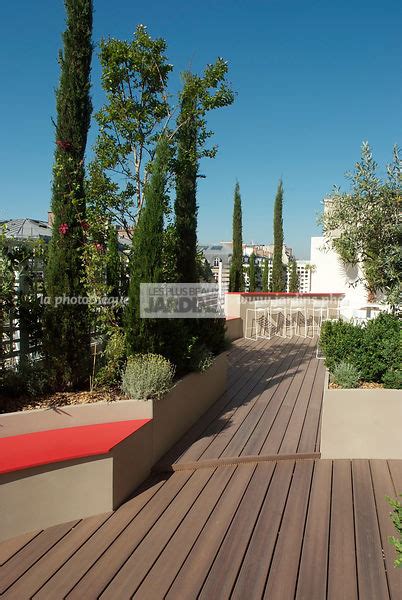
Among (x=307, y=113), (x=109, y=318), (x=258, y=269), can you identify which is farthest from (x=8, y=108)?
(x=258, y=269)

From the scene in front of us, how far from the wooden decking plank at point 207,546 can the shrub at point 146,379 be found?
1027 mm

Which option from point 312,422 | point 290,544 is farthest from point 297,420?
point 290,544

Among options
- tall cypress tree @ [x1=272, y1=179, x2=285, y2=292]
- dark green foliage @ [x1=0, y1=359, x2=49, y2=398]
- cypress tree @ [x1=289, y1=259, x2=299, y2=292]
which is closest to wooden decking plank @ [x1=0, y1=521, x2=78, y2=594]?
dark green foliage @ [x1=0, y1=359, x2=49, y2=398]

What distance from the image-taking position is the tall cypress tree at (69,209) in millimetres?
3777

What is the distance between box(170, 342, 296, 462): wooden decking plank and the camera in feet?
12.8

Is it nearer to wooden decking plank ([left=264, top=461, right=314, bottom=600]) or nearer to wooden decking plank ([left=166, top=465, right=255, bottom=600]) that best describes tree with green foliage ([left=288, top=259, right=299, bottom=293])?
wooden decking plank ([left=264, top=461, right=314, bottom=600])

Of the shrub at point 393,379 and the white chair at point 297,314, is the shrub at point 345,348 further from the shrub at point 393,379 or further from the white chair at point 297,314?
the white chair at point 297,314

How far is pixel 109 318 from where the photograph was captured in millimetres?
4129

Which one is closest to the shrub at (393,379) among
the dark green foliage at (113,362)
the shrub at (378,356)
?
the shrub at (378,356)

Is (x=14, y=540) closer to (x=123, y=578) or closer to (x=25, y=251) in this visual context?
(x=123, y=578)

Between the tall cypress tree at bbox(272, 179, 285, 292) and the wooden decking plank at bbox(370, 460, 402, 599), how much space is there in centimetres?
1581

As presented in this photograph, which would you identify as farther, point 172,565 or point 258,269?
point 258,269

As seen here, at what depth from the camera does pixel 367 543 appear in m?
2.59

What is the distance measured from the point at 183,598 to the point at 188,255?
410cm
